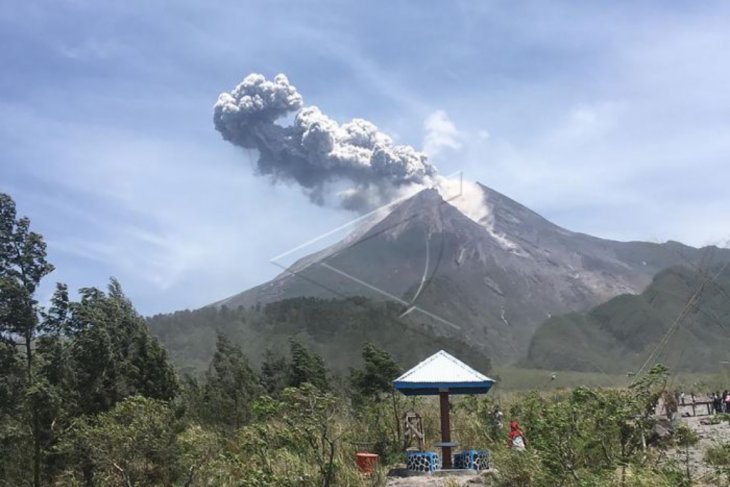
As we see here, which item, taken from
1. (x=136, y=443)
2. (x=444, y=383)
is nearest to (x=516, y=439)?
(x=444, y=383)

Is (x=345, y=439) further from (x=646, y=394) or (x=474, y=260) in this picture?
(x=474, y=260)

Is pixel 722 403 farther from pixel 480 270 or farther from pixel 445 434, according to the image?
pixel 480 270

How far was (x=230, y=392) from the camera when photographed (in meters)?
31.6

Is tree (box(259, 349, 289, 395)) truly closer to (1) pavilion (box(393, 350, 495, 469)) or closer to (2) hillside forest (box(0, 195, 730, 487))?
(2) hillside forest (box(0, 195, 730, 487))

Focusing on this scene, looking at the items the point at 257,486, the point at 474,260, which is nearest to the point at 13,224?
the point at 257,486

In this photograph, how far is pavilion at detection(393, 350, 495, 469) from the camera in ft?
54.4

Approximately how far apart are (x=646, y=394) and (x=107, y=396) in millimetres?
13769

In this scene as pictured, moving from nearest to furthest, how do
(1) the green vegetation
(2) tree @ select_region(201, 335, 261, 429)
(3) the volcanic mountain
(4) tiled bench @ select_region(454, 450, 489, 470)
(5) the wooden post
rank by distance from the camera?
1. (4) tiled bench @ select_region(454, 450, 489, 470)
2. (5) the wooden post
3. (2) tree @ select_region(201, 335, 261, 429)
4. (1) the green vegetation
5. (3) the volcanic mountain

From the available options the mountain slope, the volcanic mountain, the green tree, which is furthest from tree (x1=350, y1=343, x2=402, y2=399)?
the volcanic mountain

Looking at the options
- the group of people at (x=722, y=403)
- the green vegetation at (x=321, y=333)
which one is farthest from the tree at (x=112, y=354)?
the green vegetation at (x=321, y=333)

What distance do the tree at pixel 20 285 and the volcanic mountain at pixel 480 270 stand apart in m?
83.1

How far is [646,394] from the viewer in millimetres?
11758

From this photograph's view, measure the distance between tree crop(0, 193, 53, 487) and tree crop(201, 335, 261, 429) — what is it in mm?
6155

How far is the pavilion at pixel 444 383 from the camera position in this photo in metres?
16.6
